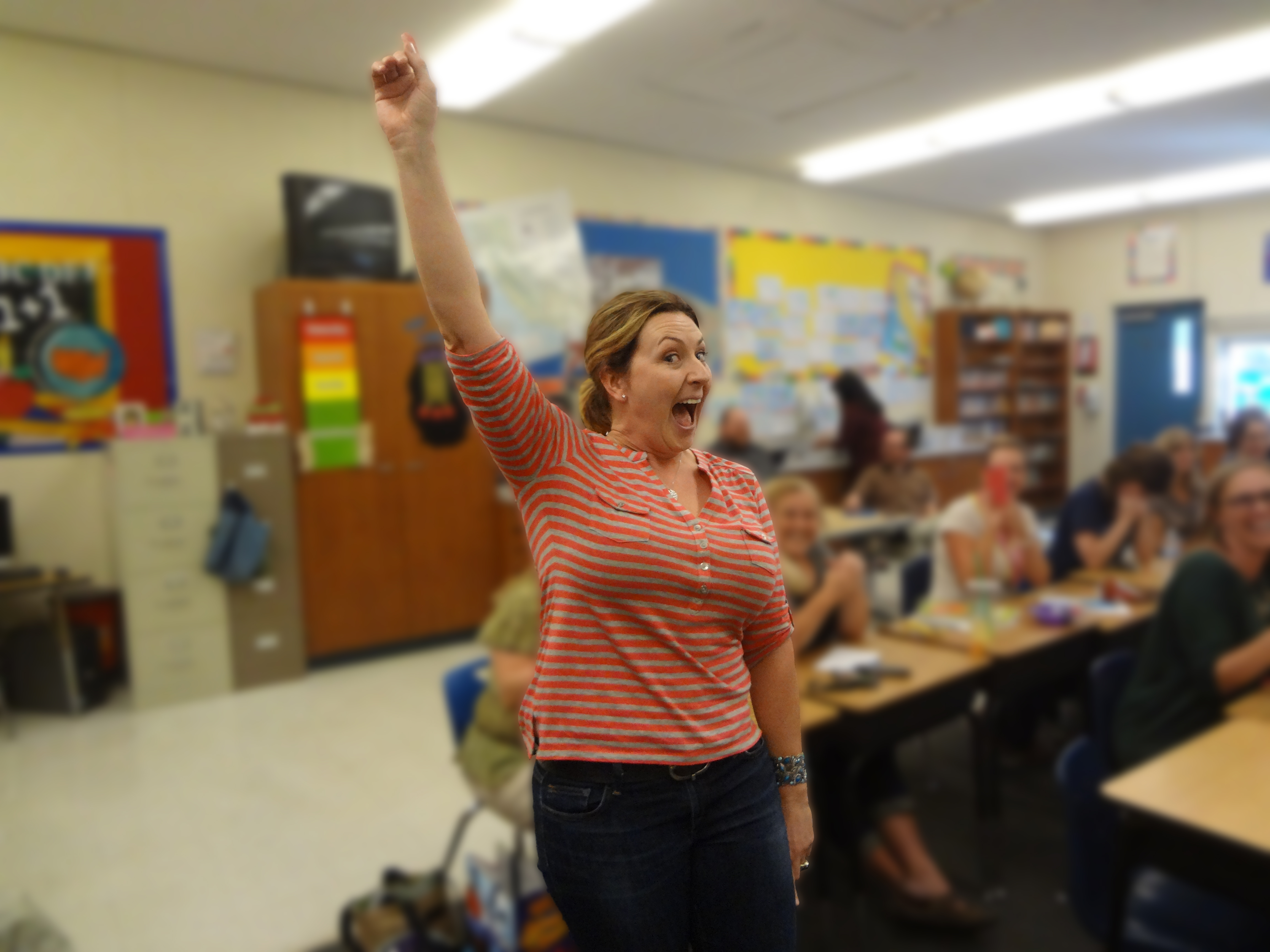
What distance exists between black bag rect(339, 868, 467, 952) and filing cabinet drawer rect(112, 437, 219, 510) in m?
2.73

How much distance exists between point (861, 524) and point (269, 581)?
3.34m

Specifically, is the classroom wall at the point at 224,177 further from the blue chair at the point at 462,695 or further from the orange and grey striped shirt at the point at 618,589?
the orange and grey striped shirt at the point at 618,589

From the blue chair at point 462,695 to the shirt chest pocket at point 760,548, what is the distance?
76.5 inches

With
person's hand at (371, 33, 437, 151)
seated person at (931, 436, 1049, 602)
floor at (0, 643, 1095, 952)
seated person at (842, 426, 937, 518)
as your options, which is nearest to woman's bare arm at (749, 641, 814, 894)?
person's hand at (371, 33, 437, 151)

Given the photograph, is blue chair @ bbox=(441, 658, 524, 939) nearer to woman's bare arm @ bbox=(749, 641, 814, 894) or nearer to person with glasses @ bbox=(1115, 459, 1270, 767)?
person with glasses @ bbox=(1115, 459, 1270, 767)

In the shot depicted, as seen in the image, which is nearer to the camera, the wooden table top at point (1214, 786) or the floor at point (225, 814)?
the wooden table top at point (1214, 786)

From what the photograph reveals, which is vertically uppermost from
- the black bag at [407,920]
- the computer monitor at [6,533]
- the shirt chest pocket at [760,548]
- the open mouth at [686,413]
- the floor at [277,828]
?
the open mouth at [686,413]

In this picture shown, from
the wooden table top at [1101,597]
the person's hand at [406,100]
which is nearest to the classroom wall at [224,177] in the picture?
the person's hand at [406,100]

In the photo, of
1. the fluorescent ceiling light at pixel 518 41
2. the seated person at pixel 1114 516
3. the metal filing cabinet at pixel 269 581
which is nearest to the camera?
the seated person at pixel 1114 516

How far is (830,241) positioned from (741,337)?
1.48 metres

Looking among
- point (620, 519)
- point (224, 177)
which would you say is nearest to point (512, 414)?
point (620, 519)

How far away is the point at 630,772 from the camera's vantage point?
0.50m

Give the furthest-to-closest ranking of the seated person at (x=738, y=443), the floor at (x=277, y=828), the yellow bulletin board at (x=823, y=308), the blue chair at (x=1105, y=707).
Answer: the yellow bulletin board at (x=823, y=308)
the seated person at (x=738, y=443)
the floor at (x=277, y=828)
the blue chair at (x=1105, y=707)

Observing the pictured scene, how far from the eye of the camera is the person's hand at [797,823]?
1.76 feet
